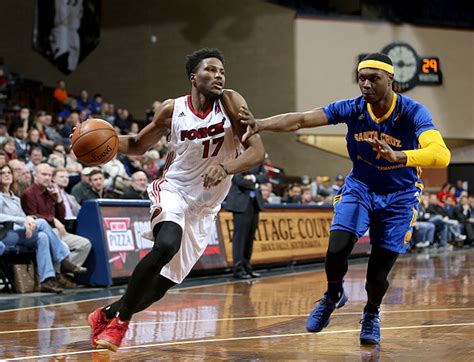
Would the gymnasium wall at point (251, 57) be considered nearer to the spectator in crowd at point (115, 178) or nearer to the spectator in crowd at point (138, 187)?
the spectator in crowd at point (115, 178)

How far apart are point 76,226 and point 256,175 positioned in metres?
2.93

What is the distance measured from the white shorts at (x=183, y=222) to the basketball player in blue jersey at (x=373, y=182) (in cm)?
74

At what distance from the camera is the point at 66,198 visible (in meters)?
10.1

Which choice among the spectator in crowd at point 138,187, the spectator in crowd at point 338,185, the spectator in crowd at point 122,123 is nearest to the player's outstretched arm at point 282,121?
the spectator in crowd at point 138,187

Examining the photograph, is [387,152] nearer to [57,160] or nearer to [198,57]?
[198,57]

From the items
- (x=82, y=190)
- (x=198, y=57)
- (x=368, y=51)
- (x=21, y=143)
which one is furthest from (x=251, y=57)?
(x=198, y=57)

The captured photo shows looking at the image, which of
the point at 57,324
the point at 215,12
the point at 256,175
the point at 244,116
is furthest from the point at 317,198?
the point at 244,116

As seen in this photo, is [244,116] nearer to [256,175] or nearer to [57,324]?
[57,324]

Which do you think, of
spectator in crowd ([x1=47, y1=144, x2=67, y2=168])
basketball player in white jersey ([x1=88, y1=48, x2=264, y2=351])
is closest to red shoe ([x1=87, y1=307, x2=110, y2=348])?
basketball player in white jersey ([x1=88, y1=48, x2=264, y2=351])

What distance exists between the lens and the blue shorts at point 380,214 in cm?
534

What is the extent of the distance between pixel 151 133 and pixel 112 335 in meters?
1.43

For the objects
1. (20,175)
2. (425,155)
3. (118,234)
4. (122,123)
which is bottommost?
(118,234)

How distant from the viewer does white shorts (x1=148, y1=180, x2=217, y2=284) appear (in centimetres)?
520

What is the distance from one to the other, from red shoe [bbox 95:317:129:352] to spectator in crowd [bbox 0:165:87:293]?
4058 mm
